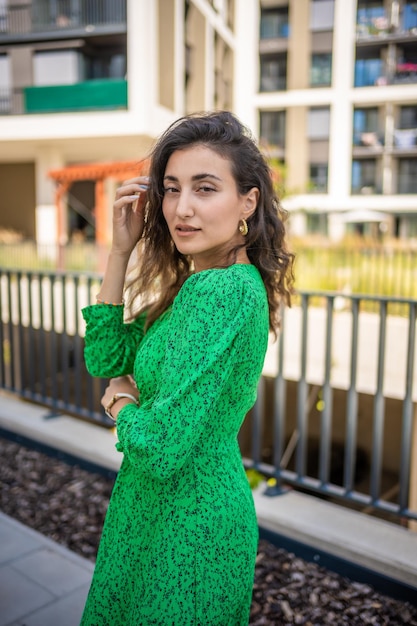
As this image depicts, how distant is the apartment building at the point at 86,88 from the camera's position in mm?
18062

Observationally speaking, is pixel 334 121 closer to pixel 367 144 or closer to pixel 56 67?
pixel 367 144

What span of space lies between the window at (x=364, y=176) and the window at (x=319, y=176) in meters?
1.54

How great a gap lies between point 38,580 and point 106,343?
154 cm

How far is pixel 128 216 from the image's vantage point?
1.59m

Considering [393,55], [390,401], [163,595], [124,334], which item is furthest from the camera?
[393,55]

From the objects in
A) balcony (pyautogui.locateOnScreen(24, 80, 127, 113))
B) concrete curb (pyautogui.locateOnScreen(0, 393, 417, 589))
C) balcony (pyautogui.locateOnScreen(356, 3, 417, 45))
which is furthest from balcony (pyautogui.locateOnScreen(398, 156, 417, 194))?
concrete curb (pyautogui.locateOnScreen(0, 393, 417, 589))

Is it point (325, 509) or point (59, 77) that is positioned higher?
point (59, 77)

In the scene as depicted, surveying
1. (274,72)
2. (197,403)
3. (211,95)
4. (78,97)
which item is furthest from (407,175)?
(197,403)

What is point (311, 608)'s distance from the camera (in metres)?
2.42

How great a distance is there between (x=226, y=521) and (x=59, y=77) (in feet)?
70.6

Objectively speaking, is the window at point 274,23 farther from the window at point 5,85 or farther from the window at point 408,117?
the window at point 5,85

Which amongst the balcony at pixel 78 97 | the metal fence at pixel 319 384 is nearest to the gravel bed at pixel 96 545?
the metal fence at pixel 319 384

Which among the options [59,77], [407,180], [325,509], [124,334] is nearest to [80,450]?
[325,509]

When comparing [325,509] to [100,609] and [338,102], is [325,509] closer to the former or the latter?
[100,609]
